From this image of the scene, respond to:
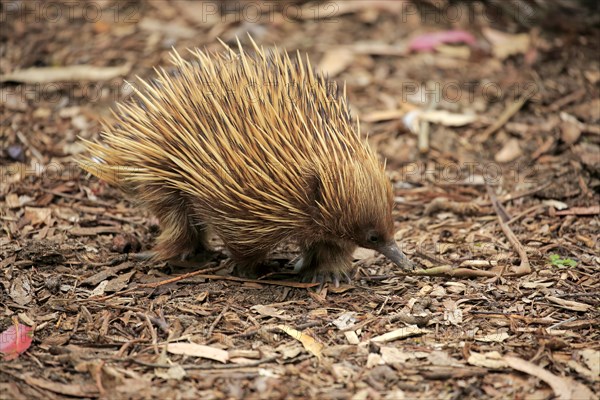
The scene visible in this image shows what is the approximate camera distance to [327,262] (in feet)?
17.6

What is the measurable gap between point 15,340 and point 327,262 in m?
2.07

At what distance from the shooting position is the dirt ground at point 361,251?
4289 mm

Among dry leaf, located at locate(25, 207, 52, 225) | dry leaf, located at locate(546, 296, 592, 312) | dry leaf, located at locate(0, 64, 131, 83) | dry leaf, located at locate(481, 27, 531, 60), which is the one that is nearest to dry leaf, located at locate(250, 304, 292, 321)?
dry leaf, located at locate(546, 296, 592, 312)

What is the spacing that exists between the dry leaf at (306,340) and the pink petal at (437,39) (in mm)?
5014

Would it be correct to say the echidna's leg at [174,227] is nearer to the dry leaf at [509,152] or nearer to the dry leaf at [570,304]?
the dry leaf at [570,304]

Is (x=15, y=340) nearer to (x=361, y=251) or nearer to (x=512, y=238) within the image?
(x=361, y=251)

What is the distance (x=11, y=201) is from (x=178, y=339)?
8.18ft

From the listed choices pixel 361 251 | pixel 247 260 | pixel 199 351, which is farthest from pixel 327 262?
pixel 199 351

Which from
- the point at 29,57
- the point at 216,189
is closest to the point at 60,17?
the point at 29,57

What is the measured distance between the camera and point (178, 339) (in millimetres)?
4574

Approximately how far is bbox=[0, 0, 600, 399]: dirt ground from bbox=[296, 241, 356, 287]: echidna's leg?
12 centimetres

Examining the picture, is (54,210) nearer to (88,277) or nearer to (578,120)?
(88,277)

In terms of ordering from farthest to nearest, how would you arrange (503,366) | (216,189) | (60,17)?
(60,17) < (216,189) < (503,366)

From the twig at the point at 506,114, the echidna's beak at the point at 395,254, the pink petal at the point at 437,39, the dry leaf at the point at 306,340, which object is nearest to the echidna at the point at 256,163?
the echidna's beak at the point at 395,254
